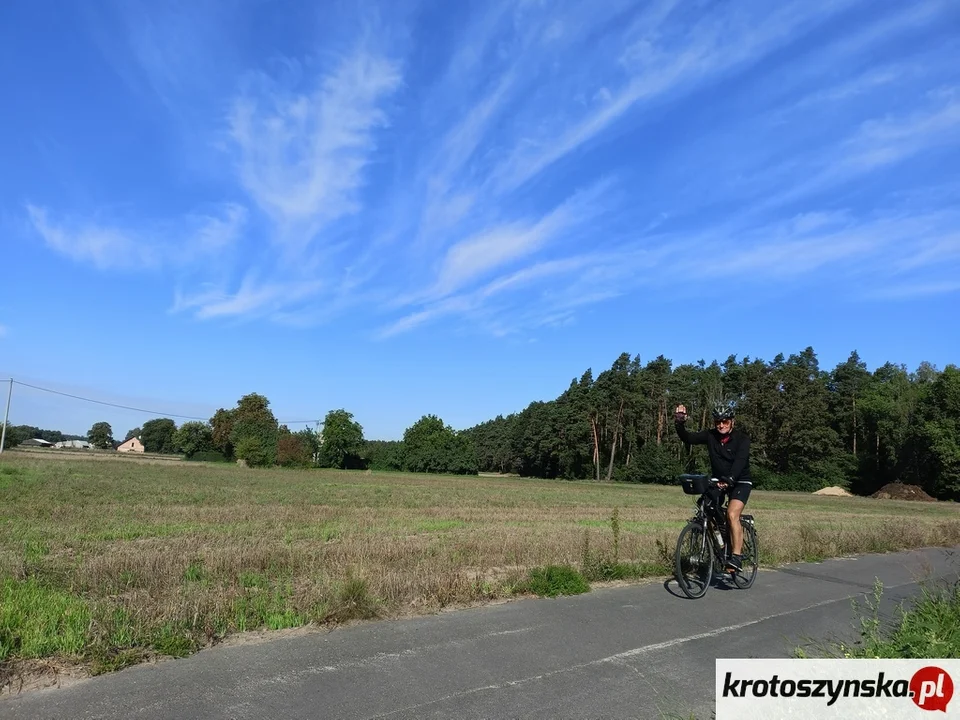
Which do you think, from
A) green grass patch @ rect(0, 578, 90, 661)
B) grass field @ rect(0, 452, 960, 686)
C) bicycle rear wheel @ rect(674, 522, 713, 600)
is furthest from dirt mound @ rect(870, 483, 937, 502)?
green grass patch @ rect(0, 578, 90, 661)

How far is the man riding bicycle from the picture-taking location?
24.5ft

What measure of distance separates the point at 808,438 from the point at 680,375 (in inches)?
803

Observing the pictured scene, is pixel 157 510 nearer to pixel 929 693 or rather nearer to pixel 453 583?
pixel 453 583

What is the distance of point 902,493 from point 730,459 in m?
65.2

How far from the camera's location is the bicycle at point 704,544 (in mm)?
7258

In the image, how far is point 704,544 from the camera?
24.1 ft

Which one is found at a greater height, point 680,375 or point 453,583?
point 680,375

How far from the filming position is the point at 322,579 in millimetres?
6430

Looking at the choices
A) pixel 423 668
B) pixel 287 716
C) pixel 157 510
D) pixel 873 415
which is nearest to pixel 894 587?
pixel 423 668

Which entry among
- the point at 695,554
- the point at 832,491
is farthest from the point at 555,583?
the point at 832,491

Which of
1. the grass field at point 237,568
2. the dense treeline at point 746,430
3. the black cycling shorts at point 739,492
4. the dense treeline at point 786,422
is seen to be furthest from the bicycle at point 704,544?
the dense treeline at point 786,422

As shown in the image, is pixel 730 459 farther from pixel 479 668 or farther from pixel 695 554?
pixel 479 668

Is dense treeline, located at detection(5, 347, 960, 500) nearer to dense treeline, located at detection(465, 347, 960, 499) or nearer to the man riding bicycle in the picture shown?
dense treeline, located at detection(465, 347, 960, 499)

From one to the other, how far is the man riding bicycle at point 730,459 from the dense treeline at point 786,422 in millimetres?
60549
